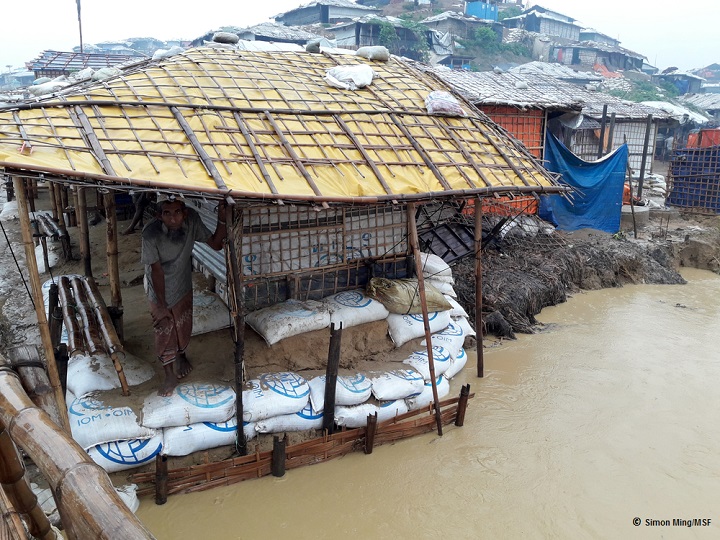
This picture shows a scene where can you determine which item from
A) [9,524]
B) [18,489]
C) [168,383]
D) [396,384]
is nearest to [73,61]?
[168,383]

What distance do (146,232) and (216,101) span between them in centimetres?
159

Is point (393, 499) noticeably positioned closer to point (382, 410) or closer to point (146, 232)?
point (382, 410)

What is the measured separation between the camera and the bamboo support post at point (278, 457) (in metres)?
4.91

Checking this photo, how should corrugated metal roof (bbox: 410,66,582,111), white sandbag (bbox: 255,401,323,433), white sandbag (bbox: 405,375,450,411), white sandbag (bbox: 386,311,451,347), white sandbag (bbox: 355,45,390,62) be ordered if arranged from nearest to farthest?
1. white sandbag (bbox: 255,401,323,433)
2. white sandbag (bbox: 405,375,450,411)
3. white sandbag (bbox: 386,311,451,347)
4. white sandbag (bbox: 355,45,390,62)
5. corrugated metal roof (bbox: 410,66,582,111)

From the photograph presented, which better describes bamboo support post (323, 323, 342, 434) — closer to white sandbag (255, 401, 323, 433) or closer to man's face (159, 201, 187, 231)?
white sandbag (255, 401, 323, 433)

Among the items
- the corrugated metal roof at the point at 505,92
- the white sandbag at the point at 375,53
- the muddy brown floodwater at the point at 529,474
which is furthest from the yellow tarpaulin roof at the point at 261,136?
the corrugated metal roof at the point at 505,92

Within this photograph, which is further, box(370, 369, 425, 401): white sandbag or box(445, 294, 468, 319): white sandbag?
box(445, 294, 468, 319): white sandbag

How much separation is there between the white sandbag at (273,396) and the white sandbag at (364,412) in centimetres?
46

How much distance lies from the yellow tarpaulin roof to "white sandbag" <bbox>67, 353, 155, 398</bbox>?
224cm

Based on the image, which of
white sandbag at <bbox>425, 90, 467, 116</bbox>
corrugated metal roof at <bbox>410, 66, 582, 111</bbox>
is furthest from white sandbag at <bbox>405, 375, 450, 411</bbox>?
corrugated metal roof at <bbox>410, 66, 582, 111</bbox>

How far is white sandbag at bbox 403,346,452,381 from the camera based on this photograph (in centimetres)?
630

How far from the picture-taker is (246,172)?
4.50 metres

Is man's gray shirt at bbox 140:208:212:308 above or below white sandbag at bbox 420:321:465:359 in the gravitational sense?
above

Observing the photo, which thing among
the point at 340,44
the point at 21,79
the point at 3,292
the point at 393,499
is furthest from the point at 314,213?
the point at 21,79
